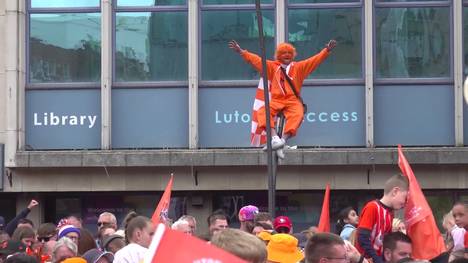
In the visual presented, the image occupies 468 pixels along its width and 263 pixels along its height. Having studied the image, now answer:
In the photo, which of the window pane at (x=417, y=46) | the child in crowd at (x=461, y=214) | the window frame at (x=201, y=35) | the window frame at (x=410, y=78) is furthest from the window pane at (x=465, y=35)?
the child in crowd at (x=461, y=214)

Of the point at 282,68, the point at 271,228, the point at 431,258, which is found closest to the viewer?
the point at 431,258

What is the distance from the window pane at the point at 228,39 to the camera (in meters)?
19.9

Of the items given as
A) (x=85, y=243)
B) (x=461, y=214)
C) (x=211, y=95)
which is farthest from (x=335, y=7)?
(x=85, y=243)

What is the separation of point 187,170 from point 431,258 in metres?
11.4

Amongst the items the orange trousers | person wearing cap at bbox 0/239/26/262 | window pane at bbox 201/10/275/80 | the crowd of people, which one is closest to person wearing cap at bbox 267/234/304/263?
the crowd of people

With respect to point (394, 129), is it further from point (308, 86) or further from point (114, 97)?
point (114, 97)

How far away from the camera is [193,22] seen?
19.9 metres

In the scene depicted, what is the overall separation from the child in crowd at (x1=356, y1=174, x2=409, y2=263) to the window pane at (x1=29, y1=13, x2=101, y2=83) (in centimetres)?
1208

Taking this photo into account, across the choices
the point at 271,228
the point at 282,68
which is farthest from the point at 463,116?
the point at 271,228

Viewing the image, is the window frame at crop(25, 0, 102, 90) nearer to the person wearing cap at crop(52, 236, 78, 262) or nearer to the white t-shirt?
the person wearing cap at crop(52, 236, 78, 262)

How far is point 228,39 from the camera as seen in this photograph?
1995 centimetres

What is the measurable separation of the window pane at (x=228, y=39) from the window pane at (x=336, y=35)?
51 cm

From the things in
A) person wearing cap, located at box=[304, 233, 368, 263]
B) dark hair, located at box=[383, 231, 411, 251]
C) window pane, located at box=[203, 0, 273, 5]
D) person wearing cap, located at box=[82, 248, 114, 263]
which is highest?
window pane, located at box=[203, 0, 273, 5]

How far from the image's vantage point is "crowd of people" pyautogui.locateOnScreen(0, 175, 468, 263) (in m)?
5.95
